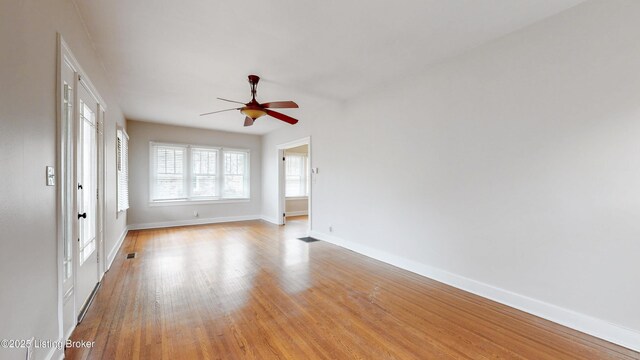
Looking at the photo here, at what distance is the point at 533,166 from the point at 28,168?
3.78 m

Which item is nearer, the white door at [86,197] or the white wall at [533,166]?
the white wall at [533,166]

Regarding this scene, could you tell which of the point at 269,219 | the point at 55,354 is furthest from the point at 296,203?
the point at 55,354

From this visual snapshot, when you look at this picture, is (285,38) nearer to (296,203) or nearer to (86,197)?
(86,197)

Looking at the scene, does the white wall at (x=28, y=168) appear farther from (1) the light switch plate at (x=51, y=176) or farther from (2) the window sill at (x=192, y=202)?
(2) the window sill at (x=192, y=202)

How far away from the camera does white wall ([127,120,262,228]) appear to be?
6.41 meters

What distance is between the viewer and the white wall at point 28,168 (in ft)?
4.09

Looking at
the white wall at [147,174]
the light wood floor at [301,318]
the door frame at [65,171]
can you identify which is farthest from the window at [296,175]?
the door frame at [65,171]

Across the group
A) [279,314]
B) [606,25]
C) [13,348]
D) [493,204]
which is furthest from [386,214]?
[13,348]

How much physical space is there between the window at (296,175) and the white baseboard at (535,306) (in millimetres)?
5387

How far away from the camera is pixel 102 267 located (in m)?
3.35

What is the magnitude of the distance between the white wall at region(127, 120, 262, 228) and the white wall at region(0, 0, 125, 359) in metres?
5.08

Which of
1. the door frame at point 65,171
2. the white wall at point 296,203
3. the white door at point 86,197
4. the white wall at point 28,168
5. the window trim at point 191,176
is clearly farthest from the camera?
the white wall at point 296,203

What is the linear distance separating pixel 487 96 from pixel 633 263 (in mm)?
1848

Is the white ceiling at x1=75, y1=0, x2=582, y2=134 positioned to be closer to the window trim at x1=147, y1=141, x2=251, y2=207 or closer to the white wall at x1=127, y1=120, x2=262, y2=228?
the white wall at x1=127, y1=120, x2=262, y2=228
